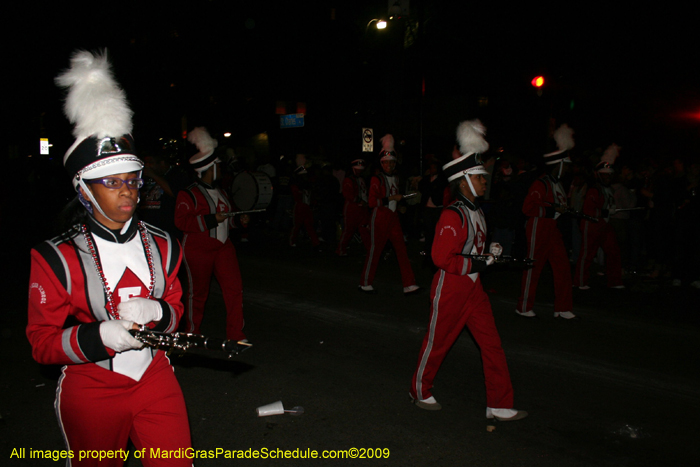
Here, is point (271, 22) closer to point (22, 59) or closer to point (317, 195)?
point (22, 59)

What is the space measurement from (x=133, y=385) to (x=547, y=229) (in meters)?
5.53

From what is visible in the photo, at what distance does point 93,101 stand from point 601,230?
7.83 metres

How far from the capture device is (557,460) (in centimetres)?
365

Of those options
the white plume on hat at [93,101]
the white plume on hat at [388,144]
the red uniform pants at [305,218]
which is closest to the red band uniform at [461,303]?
the white plume on hat at [93,101]

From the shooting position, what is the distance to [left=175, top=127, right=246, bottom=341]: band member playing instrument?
17.9 ft

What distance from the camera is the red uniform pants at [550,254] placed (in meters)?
6.64

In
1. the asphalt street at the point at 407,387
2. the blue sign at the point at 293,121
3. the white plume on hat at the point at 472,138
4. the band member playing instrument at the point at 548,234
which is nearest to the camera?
the asphalt street at the point at 407,387

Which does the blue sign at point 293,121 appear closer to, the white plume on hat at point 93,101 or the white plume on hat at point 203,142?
the white plume on hat at point 203,142

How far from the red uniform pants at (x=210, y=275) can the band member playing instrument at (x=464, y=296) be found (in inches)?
86.7

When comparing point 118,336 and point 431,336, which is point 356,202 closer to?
point 431,336

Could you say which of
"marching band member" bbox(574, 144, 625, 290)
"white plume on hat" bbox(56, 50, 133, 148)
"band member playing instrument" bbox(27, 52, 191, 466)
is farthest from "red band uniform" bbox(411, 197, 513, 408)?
"marching band member" bbox(574, 144, 625, 290)

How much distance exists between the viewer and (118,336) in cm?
211

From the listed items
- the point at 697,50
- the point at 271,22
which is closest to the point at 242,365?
the point at 697,50

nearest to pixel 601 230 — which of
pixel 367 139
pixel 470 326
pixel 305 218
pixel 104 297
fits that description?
pixel 470 326
